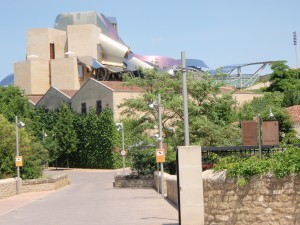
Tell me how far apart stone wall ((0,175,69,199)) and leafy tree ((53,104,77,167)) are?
25.8 meters

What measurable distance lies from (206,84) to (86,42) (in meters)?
56.2

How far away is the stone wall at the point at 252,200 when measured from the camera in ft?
45.4

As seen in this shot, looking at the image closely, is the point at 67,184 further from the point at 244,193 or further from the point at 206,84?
the point at 244,193

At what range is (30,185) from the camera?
128ft

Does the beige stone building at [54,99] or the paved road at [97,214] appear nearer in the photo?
the paved road at [97,214]

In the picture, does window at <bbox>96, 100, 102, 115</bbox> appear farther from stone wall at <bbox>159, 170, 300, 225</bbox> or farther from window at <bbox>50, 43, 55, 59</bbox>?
stone wall at <bbox>159, 170, 300, 225</bbox>

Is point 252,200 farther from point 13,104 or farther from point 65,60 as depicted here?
point 65,60

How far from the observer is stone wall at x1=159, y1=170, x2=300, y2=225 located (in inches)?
545

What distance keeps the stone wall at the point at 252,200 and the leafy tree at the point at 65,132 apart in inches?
2184

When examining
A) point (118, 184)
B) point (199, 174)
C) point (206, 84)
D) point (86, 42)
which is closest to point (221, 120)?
point (206, 84)

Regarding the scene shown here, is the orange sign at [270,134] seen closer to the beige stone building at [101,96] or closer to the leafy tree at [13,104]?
the beige stone building at [101,96]

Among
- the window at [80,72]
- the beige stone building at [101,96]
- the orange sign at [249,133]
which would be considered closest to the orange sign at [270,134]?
the orange sign at [249,133]

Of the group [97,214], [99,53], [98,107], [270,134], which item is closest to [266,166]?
[270,134]

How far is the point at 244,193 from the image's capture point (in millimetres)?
14477
